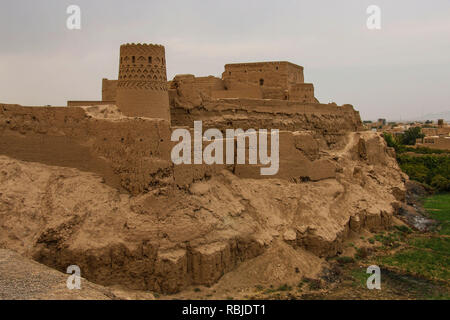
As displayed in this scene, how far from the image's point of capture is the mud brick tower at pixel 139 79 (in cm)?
1434

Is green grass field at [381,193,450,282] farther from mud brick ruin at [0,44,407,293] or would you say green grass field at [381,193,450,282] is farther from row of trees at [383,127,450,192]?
row of trees at [383,127,450,192]

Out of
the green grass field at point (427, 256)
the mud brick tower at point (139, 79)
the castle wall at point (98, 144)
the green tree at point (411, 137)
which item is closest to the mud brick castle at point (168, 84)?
the mud brick tower at point (139, 79)

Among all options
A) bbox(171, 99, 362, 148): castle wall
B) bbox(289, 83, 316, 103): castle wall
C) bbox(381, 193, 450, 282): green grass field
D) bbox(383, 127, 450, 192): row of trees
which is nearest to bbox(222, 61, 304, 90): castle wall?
bbox(289, 83, 316, 103): castle wall

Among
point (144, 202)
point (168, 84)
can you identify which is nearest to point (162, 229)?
point (144, 202)

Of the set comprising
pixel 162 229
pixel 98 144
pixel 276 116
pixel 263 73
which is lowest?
pixel 162 229

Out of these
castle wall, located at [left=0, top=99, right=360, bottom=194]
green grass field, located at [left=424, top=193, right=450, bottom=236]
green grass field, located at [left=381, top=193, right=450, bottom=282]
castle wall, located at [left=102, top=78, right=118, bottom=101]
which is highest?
castle wall, located at [left=102, top=78, right=118, bottom=101]

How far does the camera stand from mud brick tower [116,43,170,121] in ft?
47.1

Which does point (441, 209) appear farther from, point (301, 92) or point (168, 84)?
point (168, 84)

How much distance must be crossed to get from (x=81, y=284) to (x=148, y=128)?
16.3ft

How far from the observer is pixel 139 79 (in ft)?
47.1

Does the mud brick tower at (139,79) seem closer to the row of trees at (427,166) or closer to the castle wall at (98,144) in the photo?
the castle wall at (98,144)

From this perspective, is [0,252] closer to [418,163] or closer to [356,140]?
[356,140]

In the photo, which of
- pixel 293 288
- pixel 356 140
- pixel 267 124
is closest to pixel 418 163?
pixel 356 140

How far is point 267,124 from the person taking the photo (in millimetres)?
20625
